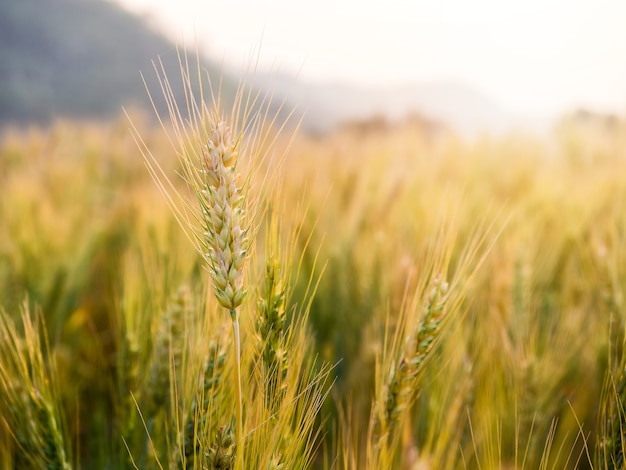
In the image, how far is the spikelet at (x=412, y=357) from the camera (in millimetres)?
897

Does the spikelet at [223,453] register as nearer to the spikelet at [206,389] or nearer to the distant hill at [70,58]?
the spikelet at [206,389]

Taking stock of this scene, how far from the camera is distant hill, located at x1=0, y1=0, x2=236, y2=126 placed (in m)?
27.0

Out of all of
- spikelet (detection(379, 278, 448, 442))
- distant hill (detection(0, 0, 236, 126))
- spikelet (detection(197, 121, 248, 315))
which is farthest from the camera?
distant hill (detection(0, 0, 236, 126))

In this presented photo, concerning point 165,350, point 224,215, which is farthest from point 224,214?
point 165,350

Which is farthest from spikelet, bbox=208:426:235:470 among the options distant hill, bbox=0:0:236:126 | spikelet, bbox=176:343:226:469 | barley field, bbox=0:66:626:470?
distant hill, bbox=0:0:236:126

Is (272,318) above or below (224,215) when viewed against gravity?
below

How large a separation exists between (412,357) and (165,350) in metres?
0.62

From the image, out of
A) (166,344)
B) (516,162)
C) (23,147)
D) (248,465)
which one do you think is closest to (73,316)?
(166,344)

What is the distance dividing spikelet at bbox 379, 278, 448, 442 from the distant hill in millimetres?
27030

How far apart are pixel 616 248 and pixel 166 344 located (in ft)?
4.51

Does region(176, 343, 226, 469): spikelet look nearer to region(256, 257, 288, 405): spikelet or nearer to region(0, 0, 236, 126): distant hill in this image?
region(256, 257, 288, 405): spikelet

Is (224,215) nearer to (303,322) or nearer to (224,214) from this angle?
(224,214)

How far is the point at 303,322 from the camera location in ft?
2.89

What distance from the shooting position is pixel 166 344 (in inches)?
47.2
